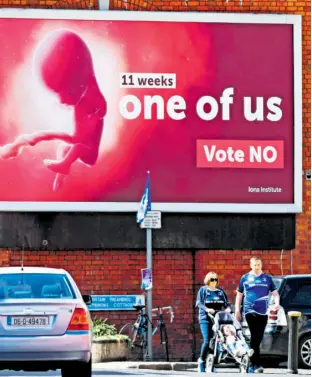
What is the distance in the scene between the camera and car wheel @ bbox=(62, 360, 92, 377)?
745 inches

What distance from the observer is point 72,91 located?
29.8 meters

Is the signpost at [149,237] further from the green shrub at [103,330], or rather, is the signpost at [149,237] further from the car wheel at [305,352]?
the car wheel at [305,352]

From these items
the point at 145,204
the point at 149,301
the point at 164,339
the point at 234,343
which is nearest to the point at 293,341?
the point at 234,343

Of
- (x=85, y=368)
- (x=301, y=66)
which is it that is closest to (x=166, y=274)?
(x=301, y=66)

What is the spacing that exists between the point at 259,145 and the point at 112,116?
3.05 metres

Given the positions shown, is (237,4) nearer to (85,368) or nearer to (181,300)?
(181,300)

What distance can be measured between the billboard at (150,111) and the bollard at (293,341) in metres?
7.00

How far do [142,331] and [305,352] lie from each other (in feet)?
14.9

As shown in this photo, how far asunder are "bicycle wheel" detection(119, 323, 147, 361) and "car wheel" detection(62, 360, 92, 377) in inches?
352

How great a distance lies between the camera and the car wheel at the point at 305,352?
24859 millimetres

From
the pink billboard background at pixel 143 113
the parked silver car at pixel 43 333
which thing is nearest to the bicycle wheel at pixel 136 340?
the pink billboard background at pixel 143 113

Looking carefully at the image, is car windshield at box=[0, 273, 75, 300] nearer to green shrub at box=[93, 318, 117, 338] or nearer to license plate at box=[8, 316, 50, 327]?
license plate at box=[8, 316, 50, 327]

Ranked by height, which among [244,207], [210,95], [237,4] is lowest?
[244,207]

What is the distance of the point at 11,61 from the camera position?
97.1ft
